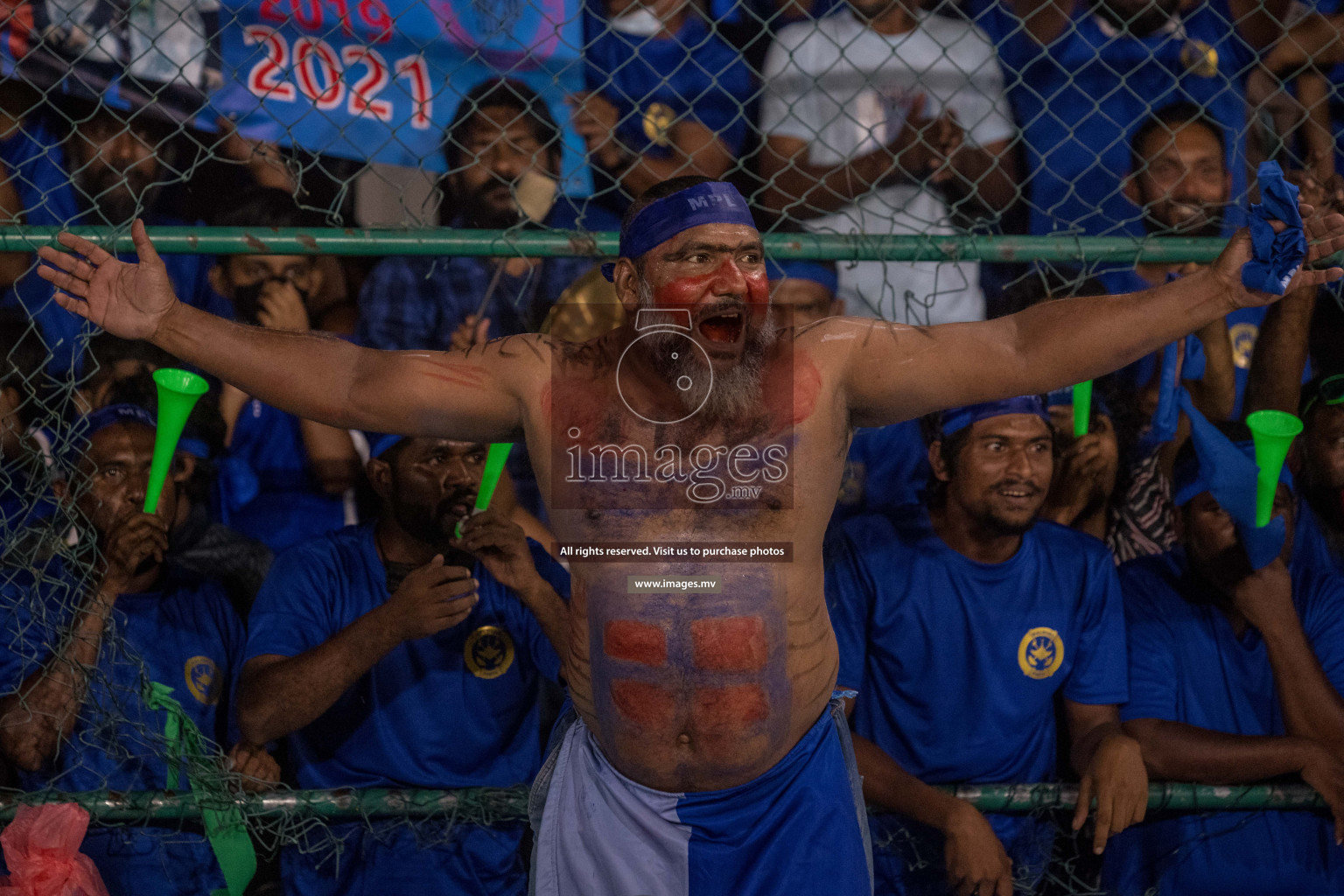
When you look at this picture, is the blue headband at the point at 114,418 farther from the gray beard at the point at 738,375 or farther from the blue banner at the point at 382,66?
the gray beard at the point at 738,375

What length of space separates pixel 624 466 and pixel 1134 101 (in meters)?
2.42

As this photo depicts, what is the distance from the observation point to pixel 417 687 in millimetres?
3152

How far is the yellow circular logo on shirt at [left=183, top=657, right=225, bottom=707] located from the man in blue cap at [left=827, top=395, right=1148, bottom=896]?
1.77m

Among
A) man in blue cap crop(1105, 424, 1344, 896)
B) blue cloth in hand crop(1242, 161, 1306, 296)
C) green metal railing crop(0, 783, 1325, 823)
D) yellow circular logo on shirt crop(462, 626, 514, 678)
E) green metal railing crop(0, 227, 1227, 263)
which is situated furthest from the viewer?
yellow circular logo on shirt crop(462, 626, 514, 678)

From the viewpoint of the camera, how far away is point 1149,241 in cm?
278

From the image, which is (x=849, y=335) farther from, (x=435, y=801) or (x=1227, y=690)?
(x=1227, y=690)

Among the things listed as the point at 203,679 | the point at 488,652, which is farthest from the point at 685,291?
the point at 203,679

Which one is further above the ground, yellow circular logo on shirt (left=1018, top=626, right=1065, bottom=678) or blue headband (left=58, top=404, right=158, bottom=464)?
blue headband (left=58, top=404, right=158, bottom=464)

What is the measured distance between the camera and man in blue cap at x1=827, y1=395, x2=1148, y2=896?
311 cm

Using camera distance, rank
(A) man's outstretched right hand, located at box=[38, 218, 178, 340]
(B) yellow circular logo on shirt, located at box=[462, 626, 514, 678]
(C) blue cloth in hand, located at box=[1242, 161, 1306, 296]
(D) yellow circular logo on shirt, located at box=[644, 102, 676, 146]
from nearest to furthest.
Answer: (C) blue cloth in hand, located at box=[1242, 161, 1306, 296] < (A) man's outstretched right hand, located at box=[38, 218, 178, 340] < (B) yellow circular logo on shirt, located at box=[462, 626, 514, 678] < (D) yellow circular logo on shirt, located at box=[644, 102, 676, 146]

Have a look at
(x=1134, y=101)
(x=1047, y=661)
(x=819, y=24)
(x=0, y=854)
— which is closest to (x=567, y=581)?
(x=1047, y=661)

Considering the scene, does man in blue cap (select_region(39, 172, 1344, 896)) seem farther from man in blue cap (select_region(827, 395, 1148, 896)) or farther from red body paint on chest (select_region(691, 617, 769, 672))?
man in blue cap (select_region(827, 395, 1148, 896))

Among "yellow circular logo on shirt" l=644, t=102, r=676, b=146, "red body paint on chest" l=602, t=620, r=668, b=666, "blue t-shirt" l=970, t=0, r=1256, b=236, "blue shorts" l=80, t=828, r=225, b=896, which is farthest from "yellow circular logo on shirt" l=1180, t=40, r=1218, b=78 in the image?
"blue shorts" l=80, t=828, r=225, b=896

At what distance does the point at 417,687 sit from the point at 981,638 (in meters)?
1.58
